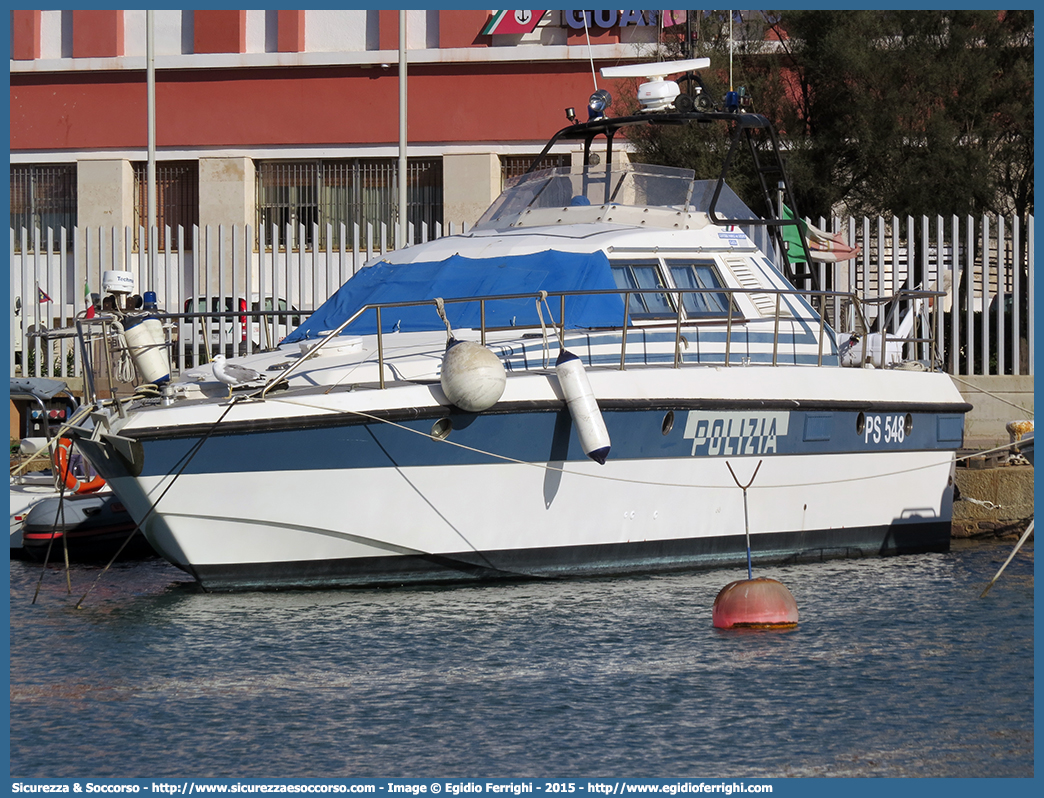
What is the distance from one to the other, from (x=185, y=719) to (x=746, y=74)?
15527 mm

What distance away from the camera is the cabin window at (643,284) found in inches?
388

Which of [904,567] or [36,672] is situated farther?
[904,567]

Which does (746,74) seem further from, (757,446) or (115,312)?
(115,312)

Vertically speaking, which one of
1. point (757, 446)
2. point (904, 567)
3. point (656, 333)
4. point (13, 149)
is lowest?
point (904, 567)

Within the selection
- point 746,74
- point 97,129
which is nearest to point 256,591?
point 746,74

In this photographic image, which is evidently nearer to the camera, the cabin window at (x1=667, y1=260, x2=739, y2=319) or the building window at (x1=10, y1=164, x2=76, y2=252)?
the cabin window at (x1=667, y1=260, x2=739, y2=319)

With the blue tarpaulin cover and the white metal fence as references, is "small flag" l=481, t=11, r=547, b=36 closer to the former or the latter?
the white metal fence

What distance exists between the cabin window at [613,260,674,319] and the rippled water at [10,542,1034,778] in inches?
76.6

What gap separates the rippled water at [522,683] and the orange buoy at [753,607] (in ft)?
0.41

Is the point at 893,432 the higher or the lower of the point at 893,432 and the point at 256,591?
the higher

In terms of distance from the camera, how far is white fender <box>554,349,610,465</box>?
8695mm

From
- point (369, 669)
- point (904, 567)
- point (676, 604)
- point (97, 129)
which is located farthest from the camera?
point (97, 129)

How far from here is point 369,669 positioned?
723 cm

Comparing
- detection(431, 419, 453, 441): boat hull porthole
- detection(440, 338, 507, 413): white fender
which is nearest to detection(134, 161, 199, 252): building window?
detection(431, 419, 453, 441): boat hull porthole
